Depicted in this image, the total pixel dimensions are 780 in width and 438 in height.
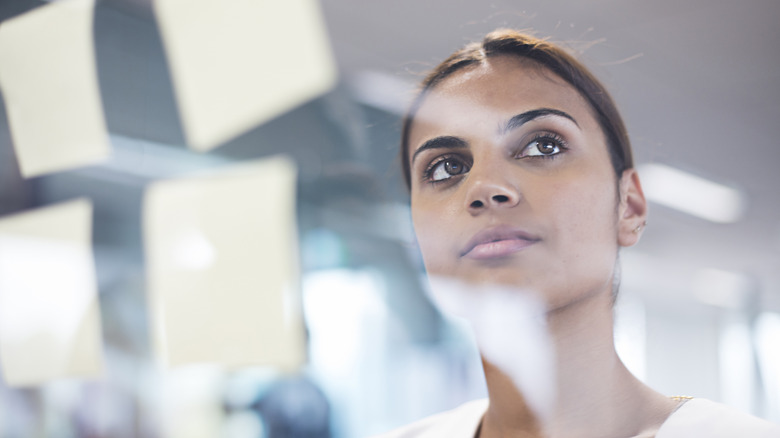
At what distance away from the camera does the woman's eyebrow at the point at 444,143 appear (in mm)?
399

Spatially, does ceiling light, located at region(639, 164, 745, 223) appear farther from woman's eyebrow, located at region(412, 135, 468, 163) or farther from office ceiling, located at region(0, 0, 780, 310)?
woman's eyebrow, located at region(412, 135, 468, 163)

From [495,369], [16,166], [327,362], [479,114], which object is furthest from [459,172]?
[16,166]

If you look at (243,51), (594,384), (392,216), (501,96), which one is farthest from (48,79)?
(594,384)

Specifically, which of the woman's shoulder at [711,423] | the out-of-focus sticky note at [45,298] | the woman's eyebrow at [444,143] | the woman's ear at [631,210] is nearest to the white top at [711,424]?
the woman's shoulder at [711,423]

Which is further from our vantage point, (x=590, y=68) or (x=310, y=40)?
(x=310, y=40)

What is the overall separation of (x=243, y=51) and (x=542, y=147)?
1.33ft

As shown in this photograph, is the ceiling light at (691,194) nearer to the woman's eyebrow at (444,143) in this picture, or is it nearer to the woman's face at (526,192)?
the woman's face at (526,192)

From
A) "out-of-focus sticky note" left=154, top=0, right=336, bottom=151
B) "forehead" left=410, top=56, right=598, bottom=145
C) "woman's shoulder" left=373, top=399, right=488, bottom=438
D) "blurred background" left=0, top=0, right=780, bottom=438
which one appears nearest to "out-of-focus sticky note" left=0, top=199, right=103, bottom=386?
"blurred background" left=0, top=0, right=780, bottom=438

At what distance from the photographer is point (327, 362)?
28.3 inches

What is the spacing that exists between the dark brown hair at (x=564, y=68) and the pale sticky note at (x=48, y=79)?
472 millimetres

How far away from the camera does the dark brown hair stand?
1.27 ft

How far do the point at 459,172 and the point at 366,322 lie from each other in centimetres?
36

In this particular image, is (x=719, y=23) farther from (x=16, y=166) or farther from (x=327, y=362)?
(x=16, y=166)

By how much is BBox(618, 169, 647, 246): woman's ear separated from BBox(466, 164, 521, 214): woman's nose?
74 millimetres
